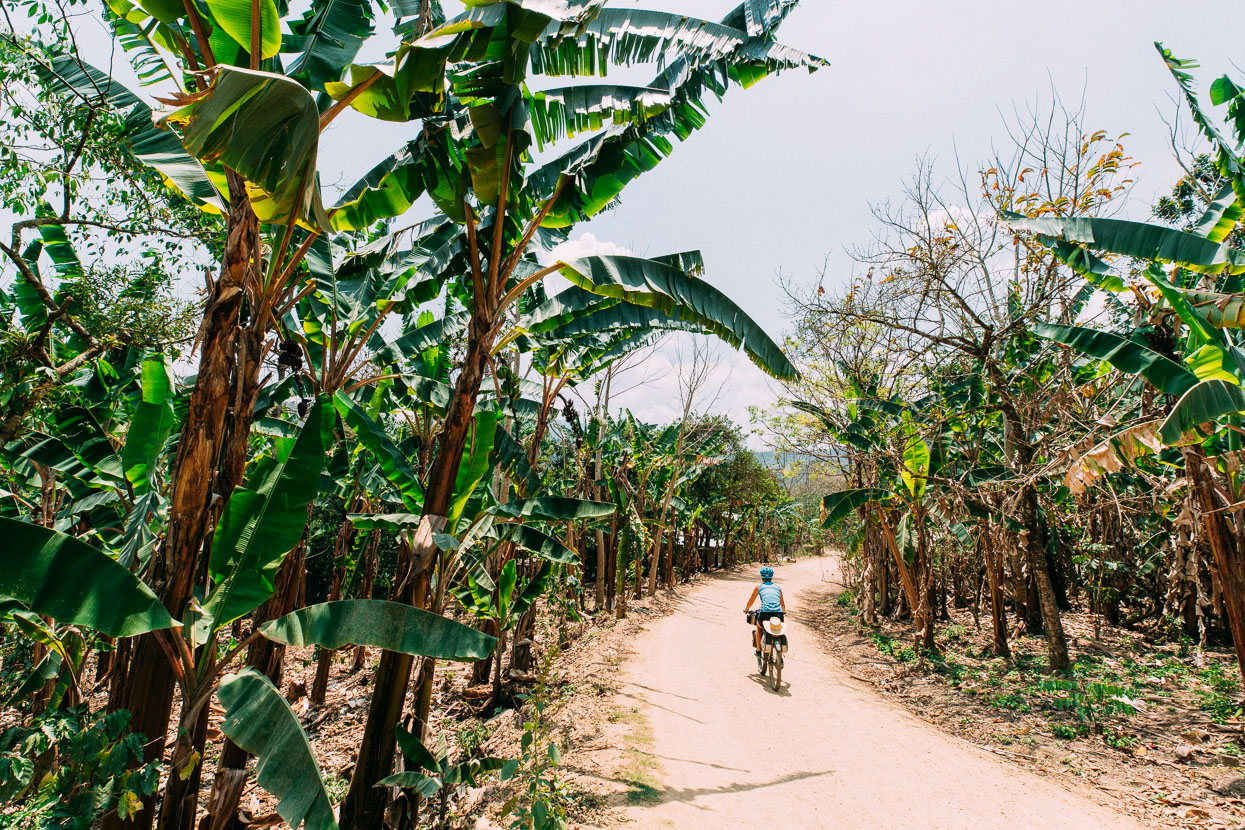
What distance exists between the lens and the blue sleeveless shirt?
957cm

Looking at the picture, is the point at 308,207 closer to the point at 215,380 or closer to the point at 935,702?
the point at 215,380

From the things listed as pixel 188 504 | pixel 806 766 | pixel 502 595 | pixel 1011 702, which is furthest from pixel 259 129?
pixel 1011 702

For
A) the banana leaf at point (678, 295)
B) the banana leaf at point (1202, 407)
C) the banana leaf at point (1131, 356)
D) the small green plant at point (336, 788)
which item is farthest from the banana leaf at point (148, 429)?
the banana leaf at point (1131, 356)

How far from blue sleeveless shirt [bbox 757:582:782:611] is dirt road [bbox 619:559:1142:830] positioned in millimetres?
1272

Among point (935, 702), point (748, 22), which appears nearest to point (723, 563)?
point (935, 702)

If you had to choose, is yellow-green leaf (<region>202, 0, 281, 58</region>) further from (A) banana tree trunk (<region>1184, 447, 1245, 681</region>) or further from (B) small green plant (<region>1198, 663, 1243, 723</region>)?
(B) small green plant (<region>1198, 663, 1243, 723</region>)

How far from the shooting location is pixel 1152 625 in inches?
484

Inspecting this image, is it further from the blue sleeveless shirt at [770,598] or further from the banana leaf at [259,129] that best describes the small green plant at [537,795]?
the blue sleeveless shirt at [770,598]

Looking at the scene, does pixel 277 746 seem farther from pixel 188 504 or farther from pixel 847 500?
pixel 847 500

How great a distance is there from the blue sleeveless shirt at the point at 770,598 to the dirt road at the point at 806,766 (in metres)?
1.27

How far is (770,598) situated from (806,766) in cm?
356

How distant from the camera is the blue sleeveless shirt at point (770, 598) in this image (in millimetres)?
9570

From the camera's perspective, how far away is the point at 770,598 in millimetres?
9609

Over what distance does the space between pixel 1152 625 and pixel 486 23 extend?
16880 millimetres
